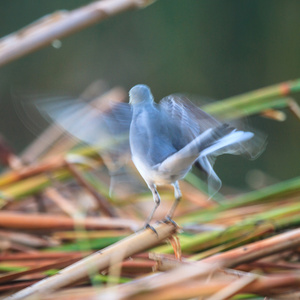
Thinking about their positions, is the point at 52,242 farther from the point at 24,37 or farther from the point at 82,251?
the point at 24,37

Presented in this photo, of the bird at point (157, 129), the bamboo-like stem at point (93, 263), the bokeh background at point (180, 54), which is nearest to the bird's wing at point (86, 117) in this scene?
the bird at point (157, 129)

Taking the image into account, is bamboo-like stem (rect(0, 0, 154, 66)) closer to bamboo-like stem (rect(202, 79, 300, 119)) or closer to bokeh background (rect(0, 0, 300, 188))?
bamboo-like stem (rect(202, 79, 300, 119))

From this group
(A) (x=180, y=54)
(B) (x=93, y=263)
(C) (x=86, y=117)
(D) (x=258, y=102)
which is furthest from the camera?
(A) (x=180, y=54)

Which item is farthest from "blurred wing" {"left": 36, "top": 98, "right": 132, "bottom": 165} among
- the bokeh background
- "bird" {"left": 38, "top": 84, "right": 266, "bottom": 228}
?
the bokeh background

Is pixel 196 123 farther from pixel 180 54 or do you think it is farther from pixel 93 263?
pixel 180 54

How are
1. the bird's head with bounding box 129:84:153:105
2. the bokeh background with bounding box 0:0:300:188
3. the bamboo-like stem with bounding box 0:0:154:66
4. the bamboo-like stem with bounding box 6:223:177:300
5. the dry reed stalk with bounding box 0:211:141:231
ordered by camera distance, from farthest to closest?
1. the bokeh background with bounding box 0:0:300:188
2. the bamboo-like stem with bounding box 0:0:154:66
3. the dry reed stalk with bounding box 0:211:141:231
4. the bird's head with bounding box 129:84:153:105
5. the bamboo-like stem with bounding box 6:223:177:300

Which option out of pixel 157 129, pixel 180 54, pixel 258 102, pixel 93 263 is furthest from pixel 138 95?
pixel 180 54

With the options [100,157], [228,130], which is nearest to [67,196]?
[100,157]
